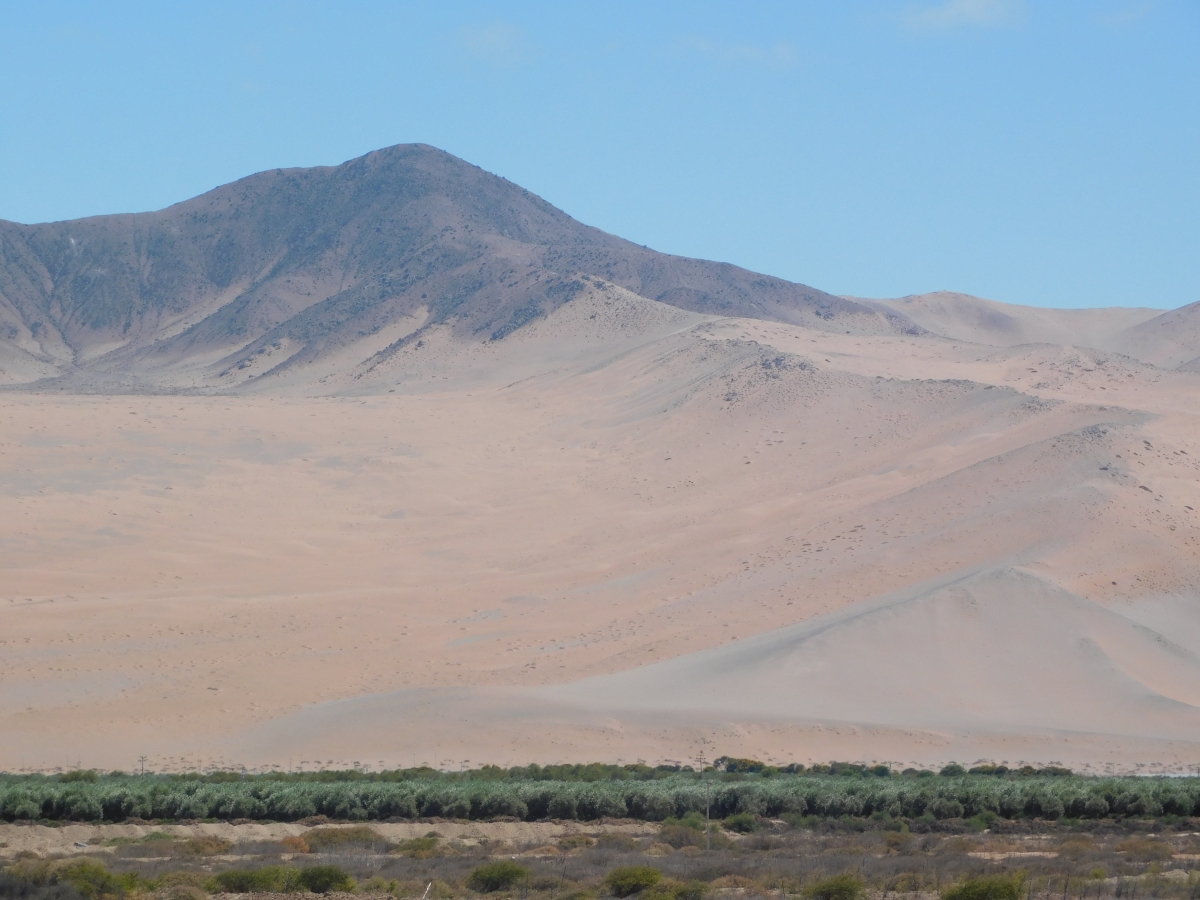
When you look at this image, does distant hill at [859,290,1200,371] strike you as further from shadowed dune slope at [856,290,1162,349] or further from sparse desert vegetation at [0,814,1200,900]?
sparse desert vegetation at [0,814,1200,900]

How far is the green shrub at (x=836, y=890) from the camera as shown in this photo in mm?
16641

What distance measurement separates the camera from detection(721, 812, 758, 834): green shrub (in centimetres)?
2408

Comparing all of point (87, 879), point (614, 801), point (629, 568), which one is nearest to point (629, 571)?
point (629, 568)

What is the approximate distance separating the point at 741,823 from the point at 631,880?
7.28m

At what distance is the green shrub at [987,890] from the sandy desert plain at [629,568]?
16.4 meters

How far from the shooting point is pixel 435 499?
59.6 m

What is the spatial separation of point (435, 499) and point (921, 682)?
27120 millimetres

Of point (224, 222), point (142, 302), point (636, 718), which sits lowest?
point (636, 718)

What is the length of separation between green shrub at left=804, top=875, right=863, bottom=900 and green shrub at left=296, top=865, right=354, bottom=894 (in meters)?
5.59

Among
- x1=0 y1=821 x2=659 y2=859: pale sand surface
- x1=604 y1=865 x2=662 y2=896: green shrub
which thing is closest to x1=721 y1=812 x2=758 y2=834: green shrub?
x1=0 y1=821 x2=659 y2=859: pale sand surface

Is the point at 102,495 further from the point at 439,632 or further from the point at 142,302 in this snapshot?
the point at 142,302

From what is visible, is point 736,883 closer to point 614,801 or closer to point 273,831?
point 614,801

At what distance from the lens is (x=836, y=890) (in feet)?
54.8

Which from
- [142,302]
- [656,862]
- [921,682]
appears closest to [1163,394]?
[921,682]
